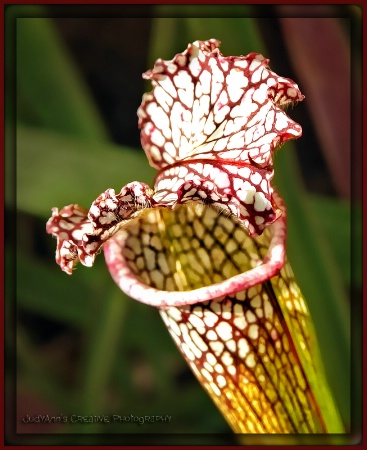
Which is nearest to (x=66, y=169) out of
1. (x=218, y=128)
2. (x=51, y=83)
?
(x=51, y=83)

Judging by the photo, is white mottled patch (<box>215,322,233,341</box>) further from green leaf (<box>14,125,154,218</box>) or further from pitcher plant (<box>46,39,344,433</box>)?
green leaf (<box>14,125,154,218</box>)

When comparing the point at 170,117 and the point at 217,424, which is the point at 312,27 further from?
the point at 217,424

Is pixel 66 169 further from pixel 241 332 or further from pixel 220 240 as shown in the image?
pixel 241 332

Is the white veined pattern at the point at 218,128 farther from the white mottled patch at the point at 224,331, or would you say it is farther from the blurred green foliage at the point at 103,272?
the blurred green foliage at the point at 103,272

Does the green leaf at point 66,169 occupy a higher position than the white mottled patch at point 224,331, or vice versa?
the green leaf at point 66,169

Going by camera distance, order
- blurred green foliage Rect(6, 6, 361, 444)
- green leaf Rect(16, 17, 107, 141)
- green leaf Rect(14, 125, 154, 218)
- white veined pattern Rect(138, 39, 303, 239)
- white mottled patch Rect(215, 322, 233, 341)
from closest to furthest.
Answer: white veined pattern Rect(138, 39, 303, 239) < white mottled patch Rect(215, 322, 233, 341) < blurred green foliage Rect(6, 6, 361, 444) < green leaf Rect(14, 125, 154, 218) < green leaf Rect(16, 17, 107, 141)

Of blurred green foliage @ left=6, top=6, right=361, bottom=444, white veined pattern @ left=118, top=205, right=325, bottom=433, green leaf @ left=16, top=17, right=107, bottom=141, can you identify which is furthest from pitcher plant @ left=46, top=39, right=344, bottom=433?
green leaf @ left=16, top=17, right=107, bottom=141

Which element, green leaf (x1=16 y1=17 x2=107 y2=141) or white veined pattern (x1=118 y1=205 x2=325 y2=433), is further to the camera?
green leaf (x1=16 y1=17 x2=107 y2=141)

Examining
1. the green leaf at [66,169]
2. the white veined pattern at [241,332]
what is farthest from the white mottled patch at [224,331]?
the green leaf at [66,169]

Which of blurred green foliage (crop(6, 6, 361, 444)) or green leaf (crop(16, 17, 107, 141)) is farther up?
green leaf (crop(16, 17, 107, 141))
